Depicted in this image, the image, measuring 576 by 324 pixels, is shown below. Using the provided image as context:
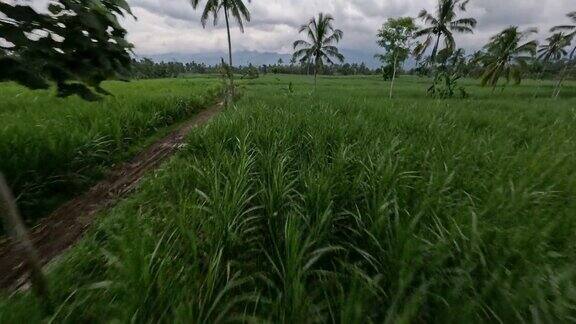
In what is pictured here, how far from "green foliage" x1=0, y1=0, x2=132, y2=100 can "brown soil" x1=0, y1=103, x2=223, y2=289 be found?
188 centimetres

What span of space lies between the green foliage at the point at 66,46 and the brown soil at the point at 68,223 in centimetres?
188

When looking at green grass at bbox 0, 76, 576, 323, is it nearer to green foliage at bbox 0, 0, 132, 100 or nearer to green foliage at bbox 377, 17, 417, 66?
green foliage at bbox 0, 0, 132, 100

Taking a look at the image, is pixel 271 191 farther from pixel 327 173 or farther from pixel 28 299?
pixel 28 299

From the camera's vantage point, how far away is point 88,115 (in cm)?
646

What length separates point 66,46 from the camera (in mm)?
1248

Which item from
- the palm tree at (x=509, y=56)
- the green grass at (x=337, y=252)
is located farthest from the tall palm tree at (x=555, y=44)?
the green grass at (x=337, y=252)

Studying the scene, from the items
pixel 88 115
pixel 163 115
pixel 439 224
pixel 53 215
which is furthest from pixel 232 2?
pixel 439 224

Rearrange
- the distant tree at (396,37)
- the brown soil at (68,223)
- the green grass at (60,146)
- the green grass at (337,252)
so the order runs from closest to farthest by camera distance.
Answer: the green grass at (337,252) → the brown soil at (68,223) → the green grass at (60,146) → the distant tree at (396,37)

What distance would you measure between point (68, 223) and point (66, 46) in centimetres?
275

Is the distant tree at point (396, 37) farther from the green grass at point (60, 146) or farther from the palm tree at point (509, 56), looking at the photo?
the green grass at point (60, 146)

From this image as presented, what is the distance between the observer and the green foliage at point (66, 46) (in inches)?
45.8

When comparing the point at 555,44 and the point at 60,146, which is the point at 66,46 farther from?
the point at 555,44

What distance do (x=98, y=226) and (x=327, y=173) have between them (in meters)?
2.07

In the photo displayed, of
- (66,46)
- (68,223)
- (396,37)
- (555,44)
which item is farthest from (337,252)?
(555,44)
